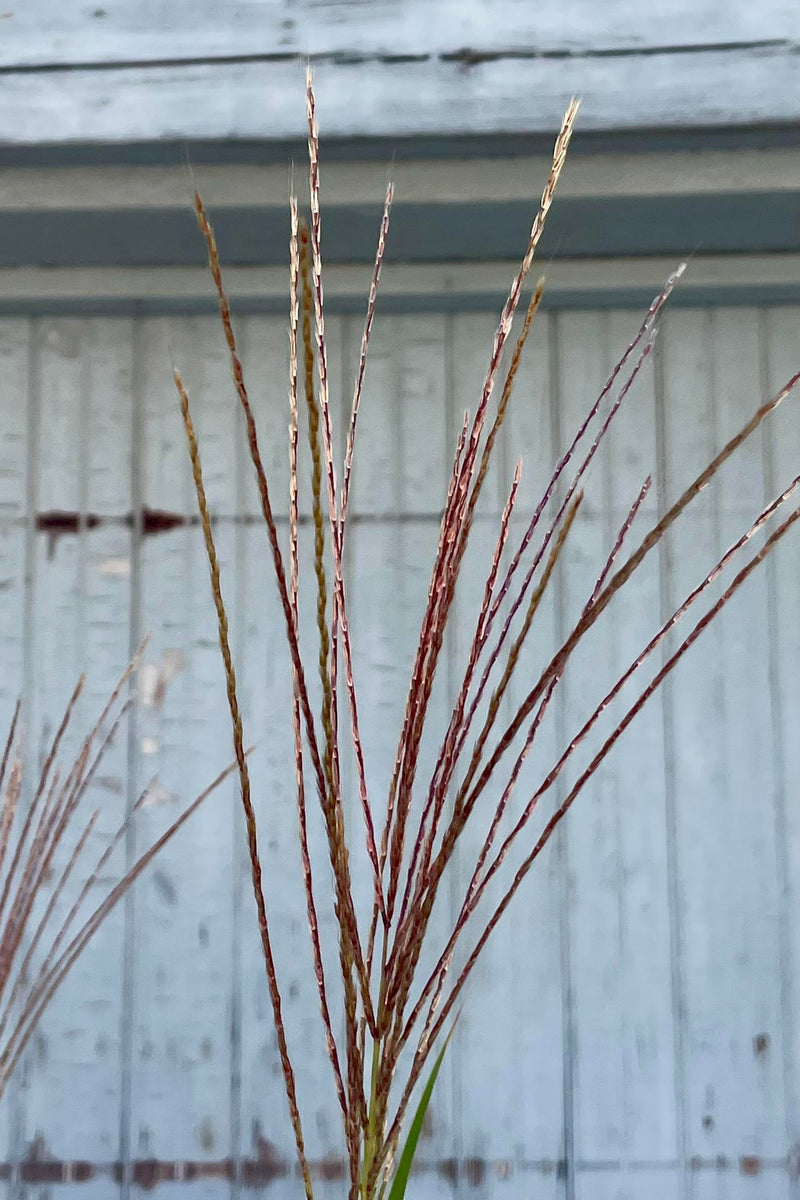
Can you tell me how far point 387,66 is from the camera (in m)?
1.59

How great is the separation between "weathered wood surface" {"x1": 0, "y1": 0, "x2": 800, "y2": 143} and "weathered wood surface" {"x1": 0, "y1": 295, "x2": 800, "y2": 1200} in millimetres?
621

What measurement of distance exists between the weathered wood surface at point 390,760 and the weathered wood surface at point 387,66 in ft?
2.04

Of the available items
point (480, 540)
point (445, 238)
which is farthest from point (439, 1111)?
point (445, 238)

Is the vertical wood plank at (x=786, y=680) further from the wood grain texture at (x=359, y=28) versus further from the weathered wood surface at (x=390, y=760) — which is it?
the wood grain texture at (x=359, y=28)

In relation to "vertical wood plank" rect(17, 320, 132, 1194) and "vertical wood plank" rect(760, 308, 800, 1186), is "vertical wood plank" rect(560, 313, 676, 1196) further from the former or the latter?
"vertical wood plank" rect(17, 320, 132, 1194)

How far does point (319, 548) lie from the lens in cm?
55

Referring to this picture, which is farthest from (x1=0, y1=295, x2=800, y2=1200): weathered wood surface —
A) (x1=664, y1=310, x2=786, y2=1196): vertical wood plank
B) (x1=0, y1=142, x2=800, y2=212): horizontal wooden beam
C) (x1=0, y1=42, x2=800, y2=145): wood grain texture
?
(x1=0, y1=42, x2=800, y2=145): wood grain texture

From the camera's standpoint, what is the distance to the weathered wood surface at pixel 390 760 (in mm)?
2025

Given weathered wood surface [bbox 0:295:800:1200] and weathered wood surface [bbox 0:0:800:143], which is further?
weathered wood surface [bbox 0:295:800:1200]

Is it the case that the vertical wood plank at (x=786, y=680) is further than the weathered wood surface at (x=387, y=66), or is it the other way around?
the vertical wood plank at (x=786, y=680)

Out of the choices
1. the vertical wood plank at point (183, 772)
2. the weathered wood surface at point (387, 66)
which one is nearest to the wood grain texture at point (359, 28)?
the weathered wood surface at point (387, 66)

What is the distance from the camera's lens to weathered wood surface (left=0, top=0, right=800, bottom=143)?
1.56 meters

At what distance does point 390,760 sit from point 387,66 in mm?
1142

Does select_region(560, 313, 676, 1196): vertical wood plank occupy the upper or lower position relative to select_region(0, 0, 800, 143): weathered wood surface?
lower
